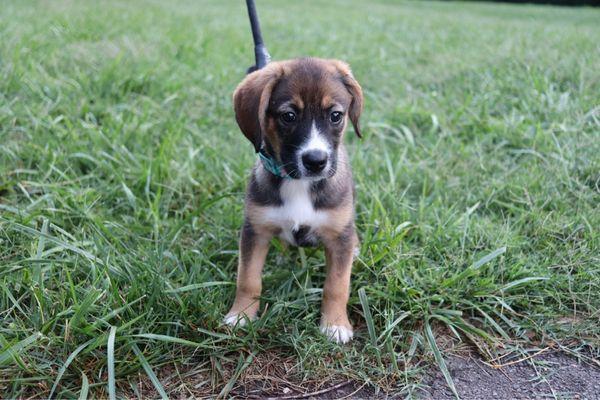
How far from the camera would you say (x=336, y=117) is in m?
3.02

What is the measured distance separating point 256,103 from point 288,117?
179 millimetres

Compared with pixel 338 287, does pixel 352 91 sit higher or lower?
higher

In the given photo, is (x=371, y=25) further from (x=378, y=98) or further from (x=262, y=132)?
(x=262, y=132)

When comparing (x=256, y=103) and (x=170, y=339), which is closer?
(x=170, y=339)

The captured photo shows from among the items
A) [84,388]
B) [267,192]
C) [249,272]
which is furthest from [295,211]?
[84,388]

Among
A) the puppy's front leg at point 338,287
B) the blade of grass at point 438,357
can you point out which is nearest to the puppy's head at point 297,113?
the puppy's front leg at point 338,287

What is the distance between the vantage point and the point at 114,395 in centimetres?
246

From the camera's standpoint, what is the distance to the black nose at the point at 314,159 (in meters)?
2.80

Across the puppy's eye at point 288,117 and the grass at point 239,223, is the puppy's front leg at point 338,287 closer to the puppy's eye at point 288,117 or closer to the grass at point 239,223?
the grass at point 239,223

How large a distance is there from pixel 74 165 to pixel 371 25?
783 cm

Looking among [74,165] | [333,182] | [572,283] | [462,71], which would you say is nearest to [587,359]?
[572,283]

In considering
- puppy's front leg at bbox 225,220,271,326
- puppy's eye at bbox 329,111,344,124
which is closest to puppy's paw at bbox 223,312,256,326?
puppy's front leg at bbox 225,220,271,326

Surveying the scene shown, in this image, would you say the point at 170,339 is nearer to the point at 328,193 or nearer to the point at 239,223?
the point at 328,193

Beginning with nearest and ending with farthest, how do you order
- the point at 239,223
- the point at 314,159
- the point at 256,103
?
the point at 314,159 < the point at 256,103 < the point at 239,223
